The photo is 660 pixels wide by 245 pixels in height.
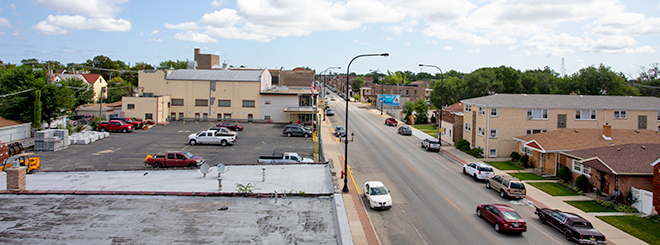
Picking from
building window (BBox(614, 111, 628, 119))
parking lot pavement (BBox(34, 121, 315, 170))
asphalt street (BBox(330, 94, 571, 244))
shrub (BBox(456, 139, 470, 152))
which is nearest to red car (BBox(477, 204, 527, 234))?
asphalt street (BBox(330, 94, 571, 244))

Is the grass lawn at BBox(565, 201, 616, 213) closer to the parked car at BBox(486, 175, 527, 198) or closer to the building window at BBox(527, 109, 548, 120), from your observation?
the parked car at BBox(486, 175, 527, 198)

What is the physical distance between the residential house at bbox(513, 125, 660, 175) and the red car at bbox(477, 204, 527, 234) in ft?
53.0

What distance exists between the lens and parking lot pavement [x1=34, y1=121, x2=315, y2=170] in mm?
34656

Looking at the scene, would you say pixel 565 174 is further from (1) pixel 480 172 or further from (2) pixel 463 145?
(2) pixel 463 145

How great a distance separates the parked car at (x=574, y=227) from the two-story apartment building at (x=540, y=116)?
20832 millimetres

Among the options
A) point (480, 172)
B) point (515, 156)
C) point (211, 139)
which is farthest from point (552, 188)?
point (211, 139)

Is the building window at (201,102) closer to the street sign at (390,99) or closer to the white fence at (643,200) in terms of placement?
the street sign at (390,99)

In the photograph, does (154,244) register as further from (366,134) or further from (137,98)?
(137,98)

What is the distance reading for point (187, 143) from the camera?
1788 inches

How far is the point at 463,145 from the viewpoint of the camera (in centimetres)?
4581

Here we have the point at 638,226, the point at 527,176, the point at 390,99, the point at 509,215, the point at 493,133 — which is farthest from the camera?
the point at 390,99

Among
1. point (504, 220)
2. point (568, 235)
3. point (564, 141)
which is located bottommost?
point (568, 235)

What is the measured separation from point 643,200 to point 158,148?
137ft

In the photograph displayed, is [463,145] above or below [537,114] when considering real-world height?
below
